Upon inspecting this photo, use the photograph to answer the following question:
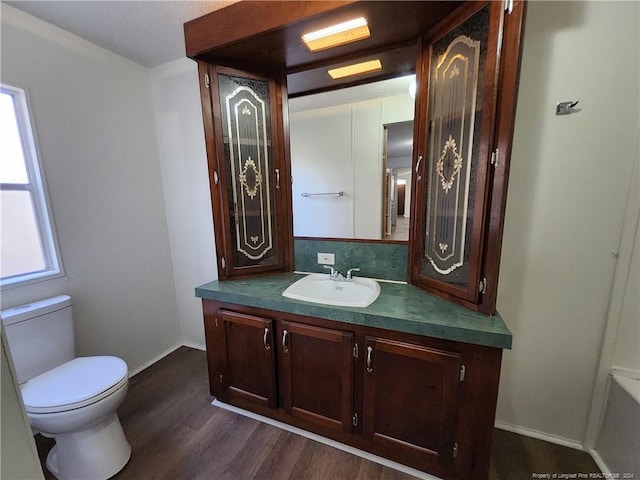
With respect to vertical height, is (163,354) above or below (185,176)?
below

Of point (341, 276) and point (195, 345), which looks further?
point (195, 345)

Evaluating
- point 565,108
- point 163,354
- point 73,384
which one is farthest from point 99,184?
point 565,108

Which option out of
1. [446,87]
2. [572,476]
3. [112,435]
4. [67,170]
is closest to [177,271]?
[67,170]

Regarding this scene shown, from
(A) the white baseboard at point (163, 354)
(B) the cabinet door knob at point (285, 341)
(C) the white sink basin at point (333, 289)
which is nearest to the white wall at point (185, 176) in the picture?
(A) the white baseboard at point (163, 354)

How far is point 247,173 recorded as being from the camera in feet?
5.67

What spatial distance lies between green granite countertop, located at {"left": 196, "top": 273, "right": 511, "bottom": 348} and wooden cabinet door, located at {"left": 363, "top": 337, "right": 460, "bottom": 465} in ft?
0.35

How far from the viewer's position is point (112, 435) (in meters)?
1.33

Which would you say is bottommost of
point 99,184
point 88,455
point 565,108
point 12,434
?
point 88,455

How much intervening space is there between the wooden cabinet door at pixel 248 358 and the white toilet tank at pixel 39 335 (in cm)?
90

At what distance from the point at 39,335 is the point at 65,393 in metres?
0.47

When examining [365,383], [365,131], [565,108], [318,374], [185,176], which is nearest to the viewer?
[565,108]

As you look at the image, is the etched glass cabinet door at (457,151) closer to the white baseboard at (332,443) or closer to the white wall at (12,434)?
the white baseboard at (332,443)

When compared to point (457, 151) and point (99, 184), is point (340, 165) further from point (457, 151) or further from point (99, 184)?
point (99, 184)

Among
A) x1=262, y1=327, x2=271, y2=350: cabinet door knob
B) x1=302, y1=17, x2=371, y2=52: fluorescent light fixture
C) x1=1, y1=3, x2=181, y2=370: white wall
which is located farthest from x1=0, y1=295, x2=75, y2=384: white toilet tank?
x1=302, y1=17, x2=371, y2=52: fluorescent light fixture
